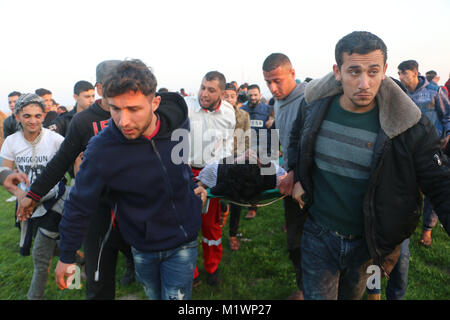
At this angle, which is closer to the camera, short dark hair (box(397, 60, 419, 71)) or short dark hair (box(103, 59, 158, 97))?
short dark hair (box(103, 59, 158, 97))

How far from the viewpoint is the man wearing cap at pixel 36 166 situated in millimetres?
3125

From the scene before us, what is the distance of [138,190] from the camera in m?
2.06

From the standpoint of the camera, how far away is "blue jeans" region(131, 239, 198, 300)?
225 cm

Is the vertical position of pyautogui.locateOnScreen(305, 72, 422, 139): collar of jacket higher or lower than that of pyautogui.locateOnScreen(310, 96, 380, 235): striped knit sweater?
higher

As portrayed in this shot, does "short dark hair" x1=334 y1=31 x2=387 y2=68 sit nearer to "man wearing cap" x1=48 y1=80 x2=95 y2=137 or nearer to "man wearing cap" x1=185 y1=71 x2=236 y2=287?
"man wearing cap" x1=185 y1=71 x2=236 y2=287

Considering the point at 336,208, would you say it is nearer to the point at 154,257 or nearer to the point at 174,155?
the point at 174,155

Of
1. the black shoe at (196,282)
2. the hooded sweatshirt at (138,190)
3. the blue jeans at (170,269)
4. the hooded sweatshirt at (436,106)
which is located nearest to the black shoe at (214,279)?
the black shoe at (196,282)

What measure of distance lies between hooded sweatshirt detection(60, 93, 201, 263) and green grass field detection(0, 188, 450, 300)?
76.9 inches

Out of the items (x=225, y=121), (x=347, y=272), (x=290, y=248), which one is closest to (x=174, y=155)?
(x=347, y=272)

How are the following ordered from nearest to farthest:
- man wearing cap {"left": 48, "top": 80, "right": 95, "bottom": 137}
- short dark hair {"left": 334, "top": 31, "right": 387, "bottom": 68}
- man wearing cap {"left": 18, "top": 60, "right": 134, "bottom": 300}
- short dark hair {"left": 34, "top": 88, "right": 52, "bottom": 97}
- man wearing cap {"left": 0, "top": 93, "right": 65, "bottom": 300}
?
1. short dark hair {"left": 334, "top": 31, "right": 387, "bottom": 68}
2. man wearing cap {"left": 18, "top": 60, "right": 134, "bottom": 300}
3. man wearing cap {"left": 0, "top": 93, "right": 65, "bottom": 300}
4. man wearing cap {"left": 48, "top": 80, "right": 95, "bottom": 137}
5. short dark hair {"left": 34, "top": 88, "right": 52, "bottom": 97}

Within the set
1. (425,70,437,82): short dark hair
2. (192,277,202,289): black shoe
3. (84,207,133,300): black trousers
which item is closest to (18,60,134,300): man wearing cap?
(84,207,133,300): black trousers

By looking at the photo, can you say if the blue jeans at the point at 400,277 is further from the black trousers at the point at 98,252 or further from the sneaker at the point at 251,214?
the sneaker at the point at 251,214

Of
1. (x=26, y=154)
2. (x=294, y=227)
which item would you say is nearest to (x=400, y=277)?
(x=294, y=227)

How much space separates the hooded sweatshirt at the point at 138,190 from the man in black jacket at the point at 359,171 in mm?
1036
